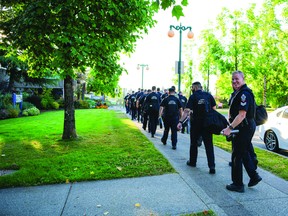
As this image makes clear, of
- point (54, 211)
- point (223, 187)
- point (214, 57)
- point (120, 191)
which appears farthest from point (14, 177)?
point (214, 57)

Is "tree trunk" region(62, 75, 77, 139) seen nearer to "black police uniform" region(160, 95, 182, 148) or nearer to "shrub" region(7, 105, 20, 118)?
"black police uniform" region(160, 95, 182, 148)

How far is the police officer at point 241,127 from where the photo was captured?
4422 mm

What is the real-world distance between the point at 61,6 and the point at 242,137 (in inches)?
215

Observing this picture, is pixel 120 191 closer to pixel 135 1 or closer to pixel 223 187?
pixel 223 187

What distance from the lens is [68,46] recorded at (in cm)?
758

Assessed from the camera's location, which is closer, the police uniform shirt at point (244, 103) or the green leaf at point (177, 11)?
the green leaf at point (177, 11)

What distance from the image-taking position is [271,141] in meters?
8.74

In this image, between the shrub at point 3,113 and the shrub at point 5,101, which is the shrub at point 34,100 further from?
the shrub at point 3,113

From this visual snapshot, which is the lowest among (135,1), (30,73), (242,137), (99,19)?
(242,137)

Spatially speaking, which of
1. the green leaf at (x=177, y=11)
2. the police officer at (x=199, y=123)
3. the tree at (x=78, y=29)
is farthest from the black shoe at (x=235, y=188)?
the tree at (x=78, y=29)

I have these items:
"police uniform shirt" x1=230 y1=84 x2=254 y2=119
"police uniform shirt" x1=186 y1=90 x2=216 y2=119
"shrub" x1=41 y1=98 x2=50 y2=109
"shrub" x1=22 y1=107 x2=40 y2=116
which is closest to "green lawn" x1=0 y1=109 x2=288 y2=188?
"police uniform shirt" x1=186 y1=90 x2=216 y2=119

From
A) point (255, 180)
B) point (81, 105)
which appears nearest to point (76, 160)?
point (255, 180)

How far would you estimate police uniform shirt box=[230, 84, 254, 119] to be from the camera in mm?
4406

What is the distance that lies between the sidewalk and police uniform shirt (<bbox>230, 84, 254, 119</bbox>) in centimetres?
134
